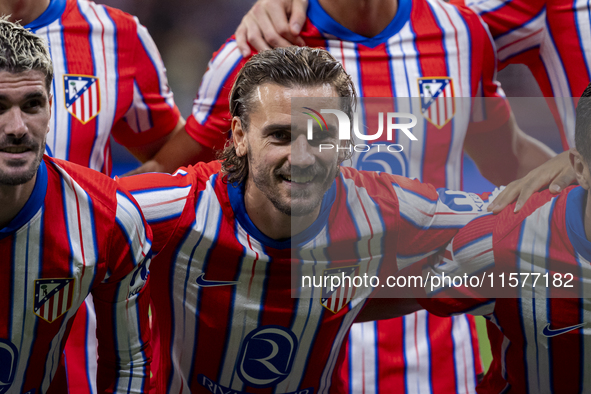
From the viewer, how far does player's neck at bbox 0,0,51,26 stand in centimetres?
205

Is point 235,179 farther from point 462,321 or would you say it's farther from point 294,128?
point 462,321

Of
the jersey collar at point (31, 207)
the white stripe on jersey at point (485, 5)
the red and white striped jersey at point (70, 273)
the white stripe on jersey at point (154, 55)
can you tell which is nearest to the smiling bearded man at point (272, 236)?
the red and white striped jersey at point (70, 273)

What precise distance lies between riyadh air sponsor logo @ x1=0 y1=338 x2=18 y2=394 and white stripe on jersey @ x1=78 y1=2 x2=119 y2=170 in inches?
30.3

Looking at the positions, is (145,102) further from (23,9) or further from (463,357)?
(463,357)

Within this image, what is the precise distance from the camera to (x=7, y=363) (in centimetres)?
160

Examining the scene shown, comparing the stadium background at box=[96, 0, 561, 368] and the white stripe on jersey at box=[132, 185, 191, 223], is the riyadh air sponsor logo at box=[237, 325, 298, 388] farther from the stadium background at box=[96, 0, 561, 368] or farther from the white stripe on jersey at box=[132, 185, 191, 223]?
the stadium background at box=[96, 0, 561, 368]

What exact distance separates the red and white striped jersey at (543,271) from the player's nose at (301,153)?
50 centimetres

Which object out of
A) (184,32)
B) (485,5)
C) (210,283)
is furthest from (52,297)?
(184,32)

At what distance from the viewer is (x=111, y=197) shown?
160 cm

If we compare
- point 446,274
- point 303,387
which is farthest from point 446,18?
point 303,387

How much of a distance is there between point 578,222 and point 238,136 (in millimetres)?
909

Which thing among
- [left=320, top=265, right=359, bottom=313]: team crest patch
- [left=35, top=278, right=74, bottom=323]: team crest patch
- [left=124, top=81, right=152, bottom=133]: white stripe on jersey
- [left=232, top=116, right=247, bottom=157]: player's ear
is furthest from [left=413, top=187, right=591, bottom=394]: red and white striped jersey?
[left=124, top=81, right=152, bottom=133]: white stripe on jersey

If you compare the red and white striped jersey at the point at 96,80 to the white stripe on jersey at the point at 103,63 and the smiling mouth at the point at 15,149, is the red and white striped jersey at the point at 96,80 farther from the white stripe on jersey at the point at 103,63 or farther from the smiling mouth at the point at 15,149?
the smiling mouth at the point at 15,149

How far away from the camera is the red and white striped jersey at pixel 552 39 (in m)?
2.25
